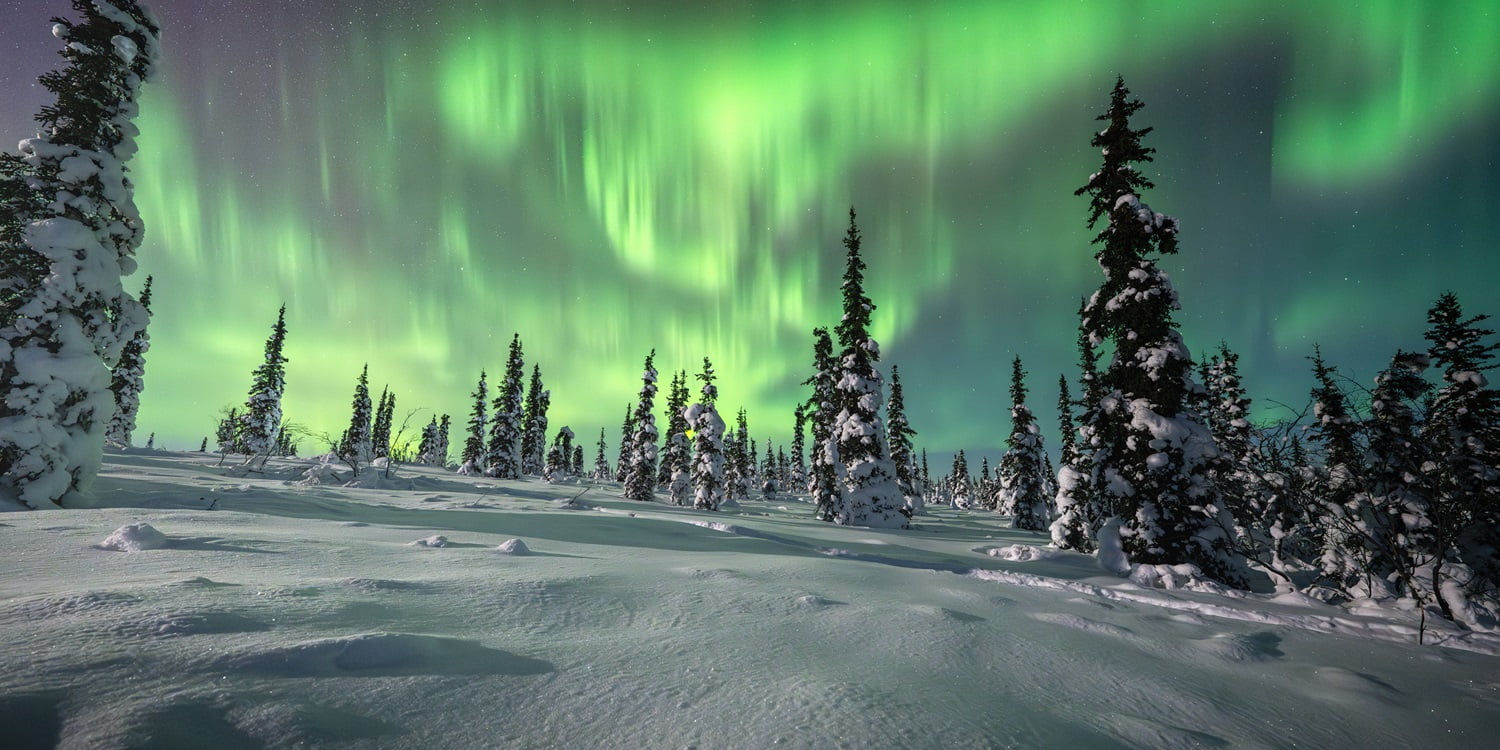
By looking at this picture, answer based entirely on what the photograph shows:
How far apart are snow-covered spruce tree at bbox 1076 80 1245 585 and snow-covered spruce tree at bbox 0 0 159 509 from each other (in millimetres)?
21688

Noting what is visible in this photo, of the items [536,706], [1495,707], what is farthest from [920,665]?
[1495,707]

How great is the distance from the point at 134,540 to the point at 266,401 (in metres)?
52.2

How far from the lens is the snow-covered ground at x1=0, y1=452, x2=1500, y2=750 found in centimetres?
190

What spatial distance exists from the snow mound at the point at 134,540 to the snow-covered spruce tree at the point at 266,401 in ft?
159

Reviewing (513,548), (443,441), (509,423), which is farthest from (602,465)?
(513,548)

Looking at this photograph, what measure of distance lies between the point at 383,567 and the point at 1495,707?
867 cm

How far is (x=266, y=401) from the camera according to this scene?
4309 centimetres

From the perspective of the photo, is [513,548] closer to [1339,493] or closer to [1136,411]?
[1136,411]

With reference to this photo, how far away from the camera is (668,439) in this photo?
39094 millimetres

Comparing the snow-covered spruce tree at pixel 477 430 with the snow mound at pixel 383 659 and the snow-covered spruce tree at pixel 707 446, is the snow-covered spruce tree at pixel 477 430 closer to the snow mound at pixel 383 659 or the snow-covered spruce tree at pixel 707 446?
the snow-covered spruce tree at pixel 707 446

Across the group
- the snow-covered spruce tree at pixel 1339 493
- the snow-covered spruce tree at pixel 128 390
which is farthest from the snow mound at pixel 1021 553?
the snow-covered spruce tree at pixel 128 390

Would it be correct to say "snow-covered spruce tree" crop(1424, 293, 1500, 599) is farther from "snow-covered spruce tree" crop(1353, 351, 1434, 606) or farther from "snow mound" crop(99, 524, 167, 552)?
"snow mound" crop(99, 524, 167, 552)

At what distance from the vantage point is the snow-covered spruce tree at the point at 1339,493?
906cm

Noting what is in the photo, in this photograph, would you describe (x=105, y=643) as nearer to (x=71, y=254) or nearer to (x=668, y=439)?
(x=71, y=254)
